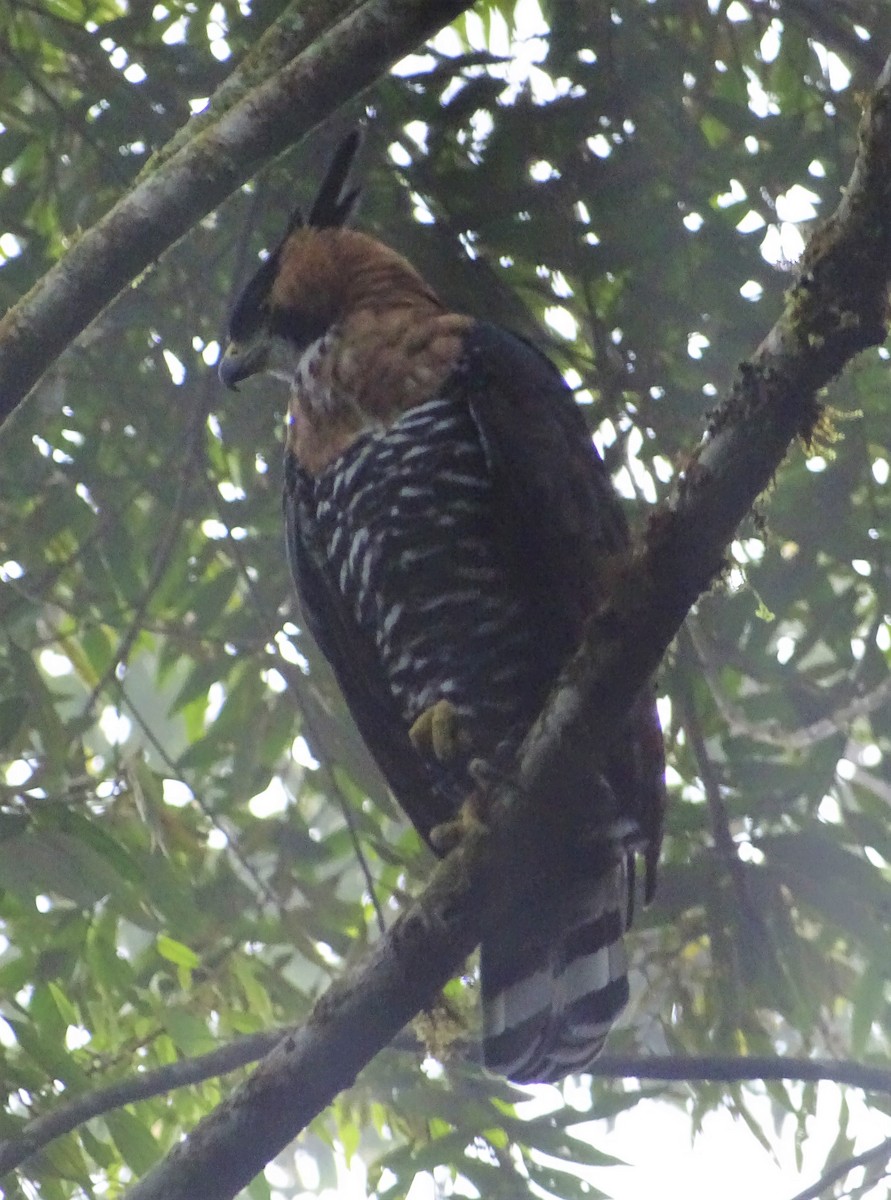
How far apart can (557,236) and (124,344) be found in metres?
1.15

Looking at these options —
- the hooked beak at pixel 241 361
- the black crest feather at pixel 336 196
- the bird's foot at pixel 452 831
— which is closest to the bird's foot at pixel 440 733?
the bird's foot at pixel 452 831

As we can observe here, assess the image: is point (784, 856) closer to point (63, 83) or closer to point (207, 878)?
point (207, 878)

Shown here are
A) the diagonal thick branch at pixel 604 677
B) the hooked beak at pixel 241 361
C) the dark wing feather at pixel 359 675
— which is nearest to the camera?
the diagonal thick branch at pixel 604 677

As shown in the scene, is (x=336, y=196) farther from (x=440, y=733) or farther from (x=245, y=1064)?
(x=245, y=1064)

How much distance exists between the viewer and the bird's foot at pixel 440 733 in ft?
9.66

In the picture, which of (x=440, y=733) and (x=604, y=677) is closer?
(x=604, y=677)

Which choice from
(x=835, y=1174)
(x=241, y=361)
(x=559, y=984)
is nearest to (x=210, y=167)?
(x=241, y=361)

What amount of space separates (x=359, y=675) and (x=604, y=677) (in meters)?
1.17

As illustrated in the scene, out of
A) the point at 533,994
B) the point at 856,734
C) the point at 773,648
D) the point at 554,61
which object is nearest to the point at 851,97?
the point at 554,61

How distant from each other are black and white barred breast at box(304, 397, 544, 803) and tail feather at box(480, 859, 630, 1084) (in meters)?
0.33

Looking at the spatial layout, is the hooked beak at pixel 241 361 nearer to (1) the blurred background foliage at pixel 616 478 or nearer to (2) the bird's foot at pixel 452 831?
(1) the blurred background foliage at pixel 616 478

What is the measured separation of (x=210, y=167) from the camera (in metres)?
2.38

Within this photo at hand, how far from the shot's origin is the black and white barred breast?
2898mm

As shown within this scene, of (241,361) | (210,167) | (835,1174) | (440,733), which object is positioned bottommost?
(835,1174)
